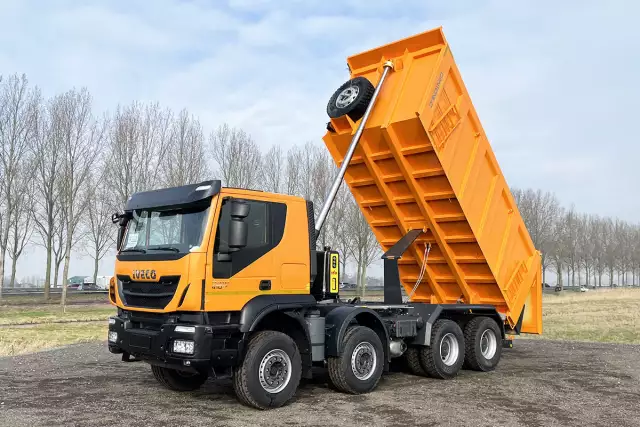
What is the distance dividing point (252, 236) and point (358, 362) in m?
2.46

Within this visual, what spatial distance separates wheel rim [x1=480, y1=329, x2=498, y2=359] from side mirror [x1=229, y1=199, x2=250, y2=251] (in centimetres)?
548

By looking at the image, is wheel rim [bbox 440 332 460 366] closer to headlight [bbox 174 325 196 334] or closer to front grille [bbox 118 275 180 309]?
headlight [bbox 174 325 196 334]

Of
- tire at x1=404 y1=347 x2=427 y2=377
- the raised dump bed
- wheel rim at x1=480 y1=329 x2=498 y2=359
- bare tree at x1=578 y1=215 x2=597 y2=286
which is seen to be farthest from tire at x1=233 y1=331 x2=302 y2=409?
bare tree at x1=578 y1=215 x2=597 y2=286

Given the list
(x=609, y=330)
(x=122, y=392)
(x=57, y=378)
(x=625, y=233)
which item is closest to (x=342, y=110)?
(x=122, y=392)

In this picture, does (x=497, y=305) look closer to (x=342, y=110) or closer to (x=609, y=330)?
(x=342, y=110)

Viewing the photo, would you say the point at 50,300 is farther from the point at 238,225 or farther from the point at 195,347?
the point at 238,225

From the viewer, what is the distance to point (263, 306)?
7.07 m

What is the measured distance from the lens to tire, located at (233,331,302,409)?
6.89 m

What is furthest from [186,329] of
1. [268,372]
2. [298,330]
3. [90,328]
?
[90,328]

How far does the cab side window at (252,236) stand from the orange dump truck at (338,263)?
0.02 meters

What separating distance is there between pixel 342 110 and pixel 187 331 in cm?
430

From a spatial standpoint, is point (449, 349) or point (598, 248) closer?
point (449, 349)

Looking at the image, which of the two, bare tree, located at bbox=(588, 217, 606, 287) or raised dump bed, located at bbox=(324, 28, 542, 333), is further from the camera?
bare tree, located at bbox=(588, 217, 606, 287)

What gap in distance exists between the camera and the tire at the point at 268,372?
6.89 metres
